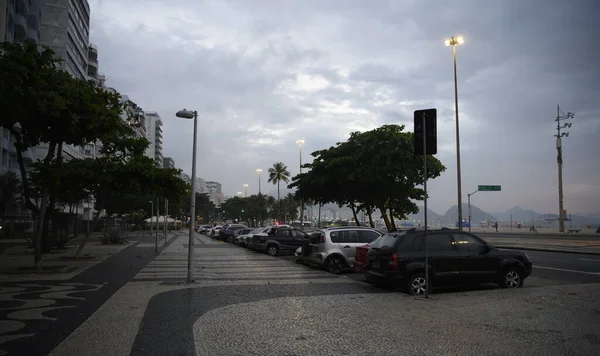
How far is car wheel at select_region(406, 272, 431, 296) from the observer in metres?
10.4

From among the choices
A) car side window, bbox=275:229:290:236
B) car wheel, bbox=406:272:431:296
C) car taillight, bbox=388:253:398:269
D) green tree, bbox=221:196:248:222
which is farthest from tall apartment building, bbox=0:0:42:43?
green tree, bbox=221:196:248:222

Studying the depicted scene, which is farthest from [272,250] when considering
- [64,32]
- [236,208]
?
[236,208]

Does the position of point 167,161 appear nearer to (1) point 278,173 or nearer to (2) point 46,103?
(1) point 278,173

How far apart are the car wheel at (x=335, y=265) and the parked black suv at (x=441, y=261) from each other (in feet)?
12.8

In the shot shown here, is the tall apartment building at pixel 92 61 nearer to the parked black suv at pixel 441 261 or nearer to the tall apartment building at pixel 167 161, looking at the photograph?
the parked black suv at pixel 441 261

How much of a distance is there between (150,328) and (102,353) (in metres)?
1.40

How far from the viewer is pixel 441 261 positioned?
10.7 m

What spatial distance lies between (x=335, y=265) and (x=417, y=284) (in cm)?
521

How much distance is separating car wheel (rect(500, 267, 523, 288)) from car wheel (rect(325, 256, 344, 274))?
546 centimetres

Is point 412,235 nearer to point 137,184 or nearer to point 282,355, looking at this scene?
point 282,355

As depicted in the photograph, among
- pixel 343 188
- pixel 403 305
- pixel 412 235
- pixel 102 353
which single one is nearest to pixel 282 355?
pixel 102 353

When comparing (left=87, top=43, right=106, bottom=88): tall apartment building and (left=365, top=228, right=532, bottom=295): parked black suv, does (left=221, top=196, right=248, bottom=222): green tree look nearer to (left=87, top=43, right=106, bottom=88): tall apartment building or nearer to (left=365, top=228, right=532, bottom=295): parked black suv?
(left=87, top=43, right=106, bottom=88): tall apartment building

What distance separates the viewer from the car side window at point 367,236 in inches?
618

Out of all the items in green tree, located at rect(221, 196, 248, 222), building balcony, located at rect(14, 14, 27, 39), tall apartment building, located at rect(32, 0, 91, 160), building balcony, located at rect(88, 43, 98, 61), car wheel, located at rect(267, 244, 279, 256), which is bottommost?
car wheel, located at rect(267, 244, 279, 256)
